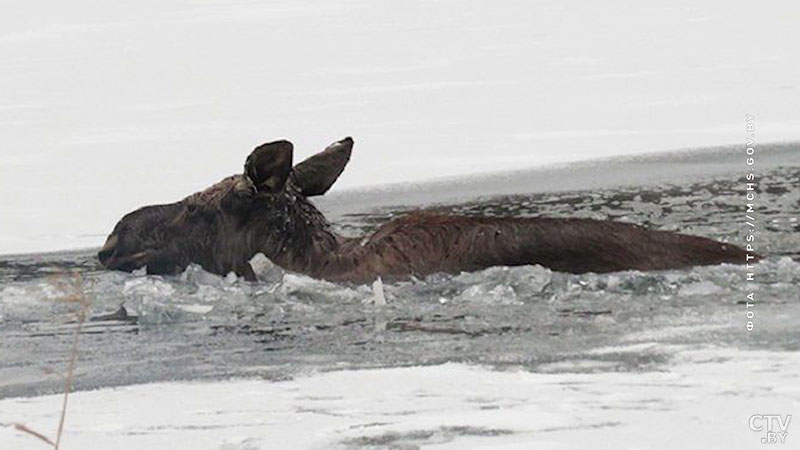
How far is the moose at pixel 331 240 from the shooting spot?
8086 millimetres

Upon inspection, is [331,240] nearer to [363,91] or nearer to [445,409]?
[445,409]

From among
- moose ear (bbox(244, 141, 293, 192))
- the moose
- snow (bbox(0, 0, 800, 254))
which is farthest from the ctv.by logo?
snow (bbox(0, 0, 800, 254))

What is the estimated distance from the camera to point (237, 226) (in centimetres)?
876

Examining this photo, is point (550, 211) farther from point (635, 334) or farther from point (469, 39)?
point (469, 39)

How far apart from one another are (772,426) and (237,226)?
4.32 metres

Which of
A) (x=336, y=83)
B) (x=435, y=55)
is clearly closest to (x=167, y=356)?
(x=336, y=83)

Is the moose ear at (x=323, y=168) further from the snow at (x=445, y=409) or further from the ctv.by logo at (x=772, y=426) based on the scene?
the ctv.by logo at (x=772, y=426)

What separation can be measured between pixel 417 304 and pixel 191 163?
20.4 ft

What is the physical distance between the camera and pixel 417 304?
7773mm

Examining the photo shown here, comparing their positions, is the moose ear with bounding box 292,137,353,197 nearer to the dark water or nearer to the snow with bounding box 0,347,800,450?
the dark water

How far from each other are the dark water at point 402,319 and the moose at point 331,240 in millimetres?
114

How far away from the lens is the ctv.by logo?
15.5ft

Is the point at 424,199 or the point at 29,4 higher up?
the point at 29,4

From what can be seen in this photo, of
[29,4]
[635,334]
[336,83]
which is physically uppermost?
[29,4]
